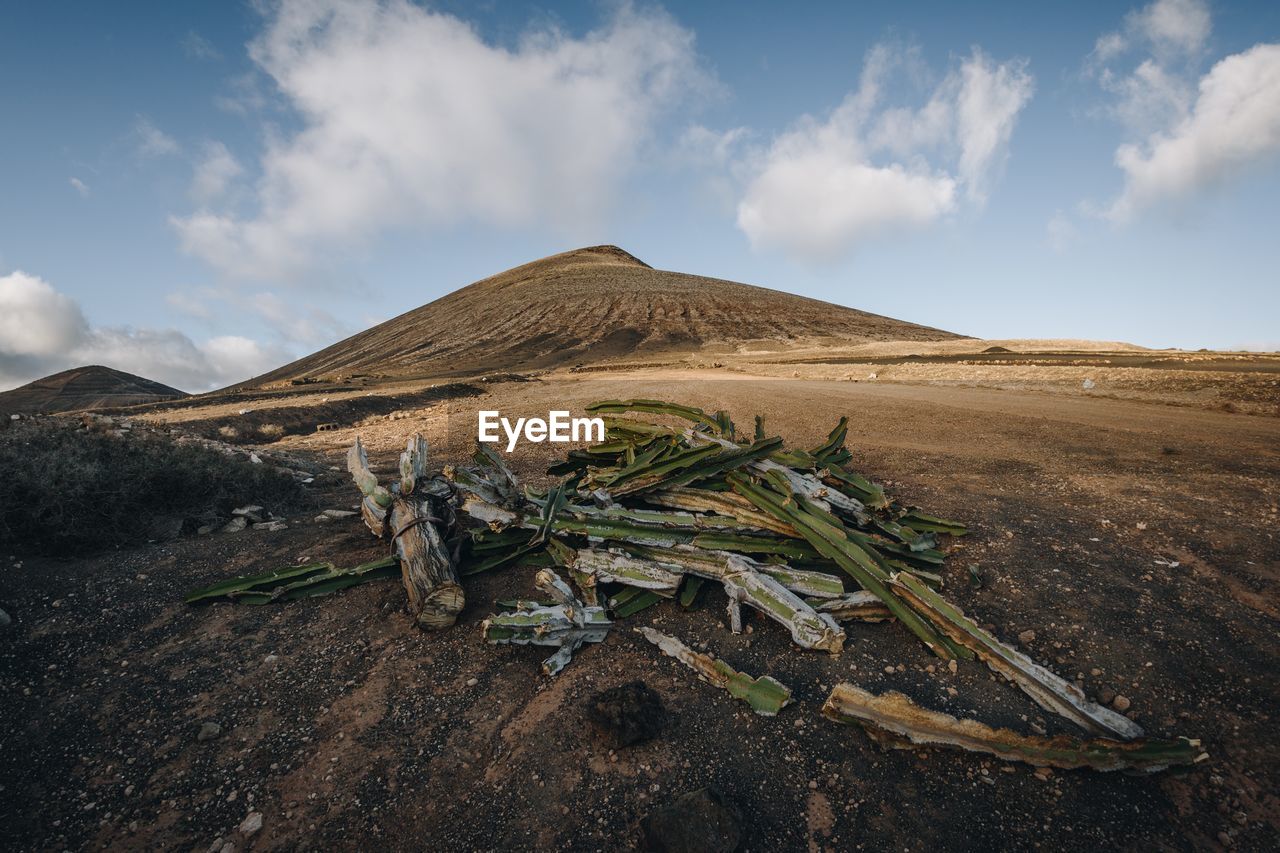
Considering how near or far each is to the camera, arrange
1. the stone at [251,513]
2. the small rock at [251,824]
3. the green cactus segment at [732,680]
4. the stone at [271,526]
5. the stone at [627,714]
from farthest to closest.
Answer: the stone at [251,513] < the stone at [271,526] < the green cactus segment at [732,680] < the stone at [627,714] < the small rock at [251,824]

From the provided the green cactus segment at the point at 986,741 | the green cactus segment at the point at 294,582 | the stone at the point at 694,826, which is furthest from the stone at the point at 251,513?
the green cactus segment at the point at 986,741

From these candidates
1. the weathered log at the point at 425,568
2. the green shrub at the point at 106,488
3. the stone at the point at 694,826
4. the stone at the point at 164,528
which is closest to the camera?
→ the stone at the point at 694,826

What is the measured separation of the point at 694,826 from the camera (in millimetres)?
2555

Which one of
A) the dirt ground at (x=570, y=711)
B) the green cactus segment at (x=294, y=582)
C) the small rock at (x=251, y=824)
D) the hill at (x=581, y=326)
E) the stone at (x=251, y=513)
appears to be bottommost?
the small rock at (x=251, y=824)

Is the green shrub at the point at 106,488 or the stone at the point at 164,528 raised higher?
the green shrub at the point at 106,488

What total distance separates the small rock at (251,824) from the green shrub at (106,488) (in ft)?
13.4

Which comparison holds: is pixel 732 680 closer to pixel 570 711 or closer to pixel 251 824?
pixel 570 711

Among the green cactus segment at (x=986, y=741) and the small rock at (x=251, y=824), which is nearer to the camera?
the small rock at (x=251, y=824)

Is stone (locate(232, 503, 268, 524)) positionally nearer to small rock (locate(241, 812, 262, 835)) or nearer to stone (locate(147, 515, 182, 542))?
stone (locate(147, 515, 182, 542))

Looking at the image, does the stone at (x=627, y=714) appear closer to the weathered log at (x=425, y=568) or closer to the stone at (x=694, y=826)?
the stone at (x=694, y=826)

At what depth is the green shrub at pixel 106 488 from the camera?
498 centimetres

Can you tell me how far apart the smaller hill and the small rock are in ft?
174

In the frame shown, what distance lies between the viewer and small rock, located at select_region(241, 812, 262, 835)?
2.60 m

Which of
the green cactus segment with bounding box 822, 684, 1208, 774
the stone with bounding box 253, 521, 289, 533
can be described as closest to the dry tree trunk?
the stone with bounding box 253, 521, 289, 533
